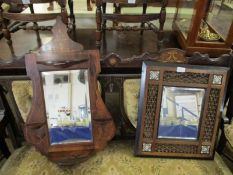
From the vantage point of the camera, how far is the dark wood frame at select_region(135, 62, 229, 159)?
3.61 ft

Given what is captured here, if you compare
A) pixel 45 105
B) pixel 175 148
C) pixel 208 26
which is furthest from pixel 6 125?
pixel 208 26

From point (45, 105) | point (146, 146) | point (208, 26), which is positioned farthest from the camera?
point (208, 26)

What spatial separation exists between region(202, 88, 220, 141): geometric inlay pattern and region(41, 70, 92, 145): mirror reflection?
60cm

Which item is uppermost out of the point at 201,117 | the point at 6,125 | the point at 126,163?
the point at 201,117

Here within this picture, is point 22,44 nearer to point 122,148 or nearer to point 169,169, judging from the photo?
point 122,148

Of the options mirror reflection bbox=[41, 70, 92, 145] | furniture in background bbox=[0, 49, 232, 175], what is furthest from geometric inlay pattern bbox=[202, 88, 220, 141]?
mirror reflection bbox=[41, 70, 92, 145]

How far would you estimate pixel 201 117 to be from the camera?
117cm

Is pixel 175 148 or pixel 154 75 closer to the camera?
pixel 154 75

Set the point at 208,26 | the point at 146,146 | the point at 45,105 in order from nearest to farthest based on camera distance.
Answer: the point at 45,105 < the point at 146,146 < the point at 208,26

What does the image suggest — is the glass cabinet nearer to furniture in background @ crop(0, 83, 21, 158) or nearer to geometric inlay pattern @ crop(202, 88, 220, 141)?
geometric inlay pattern @ crop(202, 88, 220, 141)

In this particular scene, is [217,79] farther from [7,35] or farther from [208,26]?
[7,35]

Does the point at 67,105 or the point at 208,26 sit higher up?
the point at 208,26

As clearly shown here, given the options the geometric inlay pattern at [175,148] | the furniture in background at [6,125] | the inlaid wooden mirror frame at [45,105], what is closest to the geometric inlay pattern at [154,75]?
the inlaid wooden mirror frame at [45,105]

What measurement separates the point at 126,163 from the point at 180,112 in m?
0.38
